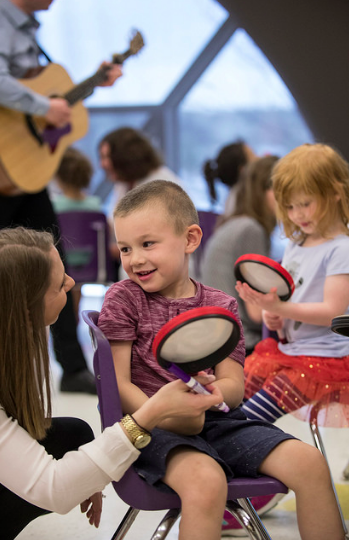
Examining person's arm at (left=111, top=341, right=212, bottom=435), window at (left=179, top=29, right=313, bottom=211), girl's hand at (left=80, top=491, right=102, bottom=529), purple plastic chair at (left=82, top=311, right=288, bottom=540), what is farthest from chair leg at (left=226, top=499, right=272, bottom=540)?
window at (left=179, top=29, right=313, bottom=211)

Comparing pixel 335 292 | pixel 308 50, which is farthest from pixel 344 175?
pixel 308 50

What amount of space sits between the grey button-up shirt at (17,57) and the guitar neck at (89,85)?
0.22m

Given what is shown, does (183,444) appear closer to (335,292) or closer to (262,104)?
(335,292)

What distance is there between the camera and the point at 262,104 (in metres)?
6.15

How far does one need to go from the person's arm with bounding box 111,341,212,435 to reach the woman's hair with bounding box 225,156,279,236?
60.8 inches

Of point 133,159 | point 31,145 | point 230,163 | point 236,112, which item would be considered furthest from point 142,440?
point 236,112

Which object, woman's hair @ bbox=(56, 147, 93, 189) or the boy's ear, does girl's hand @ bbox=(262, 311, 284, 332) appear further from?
woman's hair @ bbox=(56, 147, 93, 189)

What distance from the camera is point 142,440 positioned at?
103 centimetres

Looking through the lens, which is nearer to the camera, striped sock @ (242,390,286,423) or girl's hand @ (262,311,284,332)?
striped sock @ (242,390,286,423)

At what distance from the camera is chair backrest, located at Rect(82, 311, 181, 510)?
1062mm

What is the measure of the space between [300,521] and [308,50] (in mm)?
3534

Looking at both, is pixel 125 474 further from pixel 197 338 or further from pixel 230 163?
pixel 230 163

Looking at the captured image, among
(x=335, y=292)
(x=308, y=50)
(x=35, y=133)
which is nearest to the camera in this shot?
(x=335, y=292)

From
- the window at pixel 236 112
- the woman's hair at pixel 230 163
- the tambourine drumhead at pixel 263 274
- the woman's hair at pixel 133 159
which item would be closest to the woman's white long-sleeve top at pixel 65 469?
the tambourine drumhead at pixel 263 274
